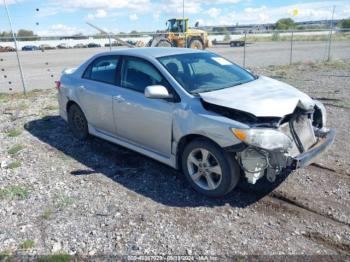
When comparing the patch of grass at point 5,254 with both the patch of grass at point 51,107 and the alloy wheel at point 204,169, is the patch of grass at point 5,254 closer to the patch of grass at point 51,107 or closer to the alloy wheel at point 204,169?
the alloy wheel at point 204,169

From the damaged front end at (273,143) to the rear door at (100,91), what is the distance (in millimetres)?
1794

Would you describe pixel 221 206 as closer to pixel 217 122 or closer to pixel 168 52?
pixel 217 122

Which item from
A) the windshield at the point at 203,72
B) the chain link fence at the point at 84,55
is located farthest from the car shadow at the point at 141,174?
the chain link fence at the point at 84,55

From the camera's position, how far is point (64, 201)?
4129 millimetres

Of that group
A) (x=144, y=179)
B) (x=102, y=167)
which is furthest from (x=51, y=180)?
(x=144, y=179)

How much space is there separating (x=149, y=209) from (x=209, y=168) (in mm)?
827

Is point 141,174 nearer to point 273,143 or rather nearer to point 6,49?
point 273,143

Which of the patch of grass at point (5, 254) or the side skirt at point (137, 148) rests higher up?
the side skirt at point (137, 148)

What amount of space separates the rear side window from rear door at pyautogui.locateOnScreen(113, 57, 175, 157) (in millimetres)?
241

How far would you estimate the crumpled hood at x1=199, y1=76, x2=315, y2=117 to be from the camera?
3662 mm

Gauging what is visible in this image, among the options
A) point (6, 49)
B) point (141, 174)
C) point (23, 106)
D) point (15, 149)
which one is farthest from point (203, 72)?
point (6, 49)

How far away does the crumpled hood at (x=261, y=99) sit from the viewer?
366 centimetres

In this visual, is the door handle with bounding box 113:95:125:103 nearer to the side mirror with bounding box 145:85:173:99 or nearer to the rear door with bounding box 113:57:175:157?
the rear door with bounding box 113:57:175:157

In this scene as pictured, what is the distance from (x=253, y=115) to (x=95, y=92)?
9.06 feet
